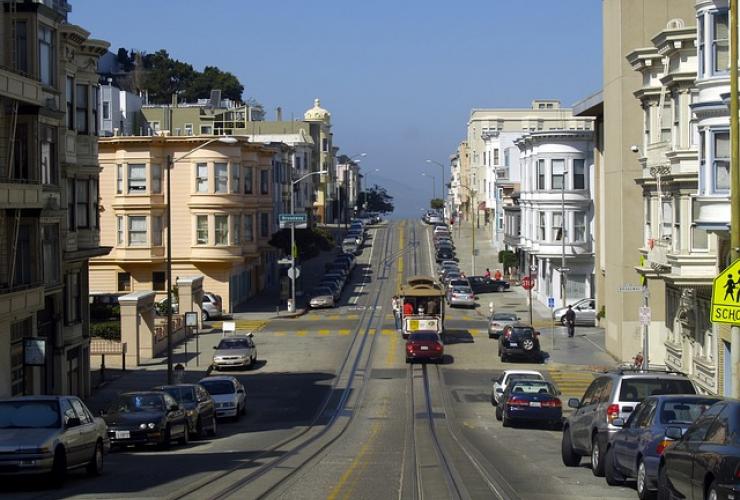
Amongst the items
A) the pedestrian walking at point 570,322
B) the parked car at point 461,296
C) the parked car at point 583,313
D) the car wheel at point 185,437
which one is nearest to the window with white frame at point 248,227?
the parked car at point 461,296

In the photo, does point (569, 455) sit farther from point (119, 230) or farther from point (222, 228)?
point (119, 230)

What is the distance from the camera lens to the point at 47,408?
19.9 metres

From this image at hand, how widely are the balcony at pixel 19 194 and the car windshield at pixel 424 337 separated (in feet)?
71.4

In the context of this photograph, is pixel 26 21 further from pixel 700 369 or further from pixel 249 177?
pixel 249 177

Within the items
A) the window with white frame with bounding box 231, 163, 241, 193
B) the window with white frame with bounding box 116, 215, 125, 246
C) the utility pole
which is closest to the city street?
the utility pole

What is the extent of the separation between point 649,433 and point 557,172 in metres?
57.1

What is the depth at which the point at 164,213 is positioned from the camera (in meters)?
69.9

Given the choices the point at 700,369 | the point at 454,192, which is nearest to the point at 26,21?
the point at 700,369

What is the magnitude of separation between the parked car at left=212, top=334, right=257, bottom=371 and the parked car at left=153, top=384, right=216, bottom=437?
16.9m

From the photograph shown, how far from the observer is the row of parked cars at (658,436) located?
42.4 ft

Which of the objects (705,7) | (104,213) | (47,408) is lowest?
(47,408)

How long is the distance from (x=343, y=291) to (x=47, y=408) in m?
63.5

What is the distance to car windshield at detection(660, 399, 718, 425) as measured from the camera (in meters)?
17.0

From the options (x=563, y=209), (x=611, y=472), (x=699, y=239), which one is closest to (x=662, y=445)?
(x=611, y=472)
